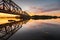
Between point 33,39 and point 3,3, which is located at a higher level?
point 3,3

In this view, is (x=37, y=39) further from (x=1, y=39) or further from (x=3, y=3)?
(x=3, y=3)

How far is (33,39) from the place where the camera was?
962 cm

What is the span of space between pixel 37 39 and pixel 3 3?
99.4ft

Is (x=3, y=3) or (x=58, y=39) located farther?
(x=3, y=3)

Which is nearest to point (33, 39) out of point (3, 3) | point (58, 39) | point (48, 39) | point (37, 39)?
point (37, 39)

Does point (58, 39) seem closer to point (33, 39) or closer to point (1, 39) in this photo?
point (33, 39)

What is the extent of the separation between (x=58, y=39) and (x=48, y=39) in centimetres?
66

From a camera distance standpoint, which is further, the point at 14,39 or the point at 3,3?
the point at 3,3

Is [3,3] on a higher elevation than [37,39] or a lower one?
higher

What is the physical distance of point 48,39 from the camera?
9.54 metres

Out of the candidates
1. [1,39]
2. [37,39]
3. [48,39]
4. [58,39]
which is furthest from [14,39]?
[58,39]

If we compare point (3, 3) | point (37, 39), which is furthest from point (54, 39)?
point (3, 3)

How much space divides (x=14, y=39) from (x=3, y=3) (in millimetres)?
30008

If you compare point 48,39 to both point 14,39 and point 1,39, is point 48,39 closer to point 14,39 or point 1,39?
point 14,39
